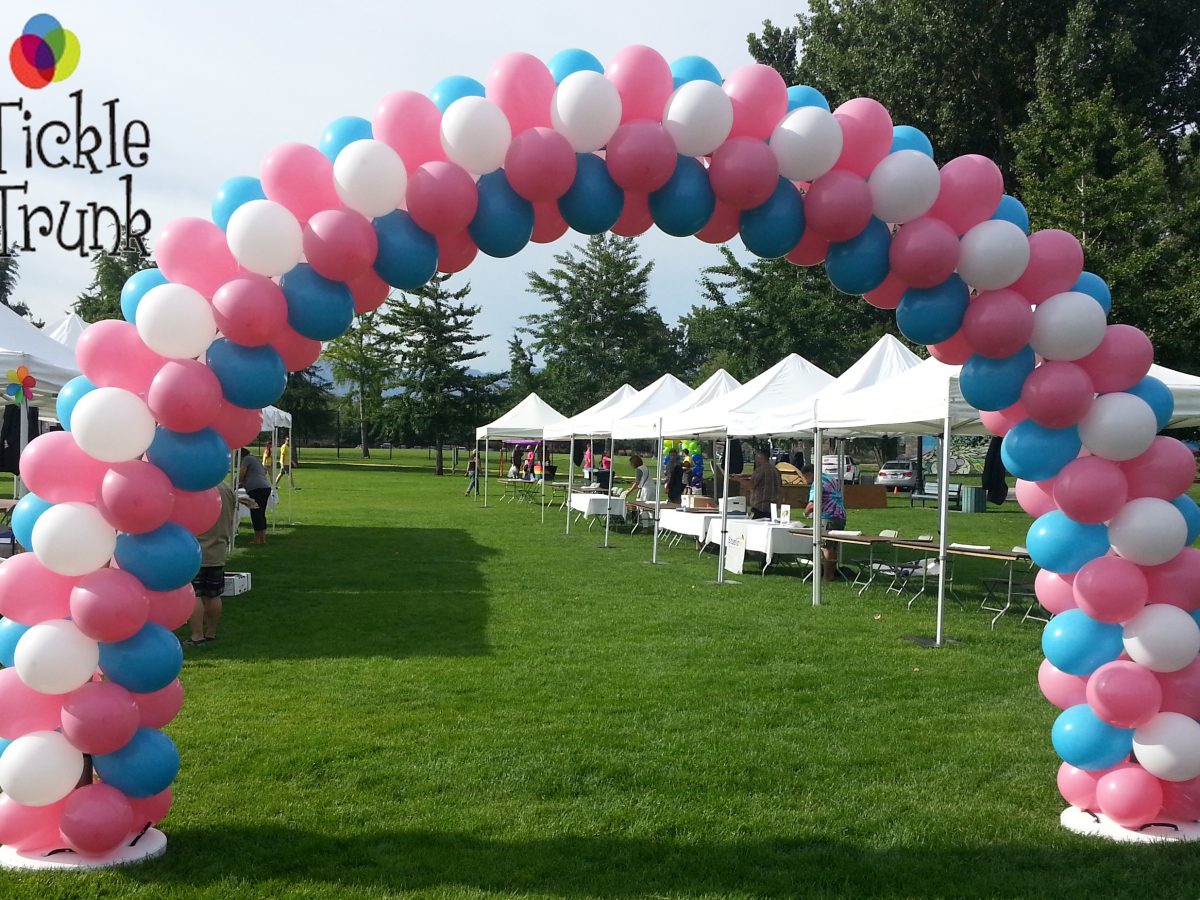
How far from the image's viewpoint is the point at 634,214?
15.8 ft

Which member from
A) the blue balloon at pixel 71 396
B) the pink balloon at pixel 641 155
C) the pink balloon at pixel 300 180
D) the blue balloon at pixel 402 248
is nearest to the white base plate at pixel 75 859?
the blue balloon at pixel 71 396

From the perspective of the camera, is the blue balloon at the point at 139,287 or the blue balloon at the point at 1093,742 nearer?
the blue balloon at the point at 139,287

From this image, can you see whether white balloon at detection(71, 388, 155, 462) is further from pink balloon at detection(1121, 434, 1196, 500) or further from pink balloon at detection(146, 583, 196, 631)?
pink balloon at detection(1121, 434, 1196, 500)

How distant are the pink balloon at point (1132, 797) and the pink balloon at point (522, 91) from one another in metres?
4.19

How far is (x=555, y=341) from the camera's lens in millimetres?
60219

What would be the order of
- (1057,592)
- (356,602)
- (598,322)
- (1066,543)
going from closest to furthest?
1. (1066,543)
2. (1057,592)
3. (356,602)
4. (598,322)

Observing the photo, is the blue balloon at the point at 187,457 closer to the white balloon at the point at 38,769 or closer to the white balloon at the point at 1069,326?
the white balloon at the point at 38,769

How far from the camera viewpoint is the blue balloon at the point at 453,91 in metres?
4.45

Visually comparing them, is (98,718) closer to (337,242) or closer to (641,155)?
(337,242)

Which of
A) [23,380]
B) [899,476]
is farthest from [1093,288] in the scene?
[899,476]

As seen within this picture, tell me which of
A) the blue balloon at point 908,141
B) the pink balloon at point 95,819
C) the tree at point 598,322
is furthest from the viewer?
the tree at point 598,322

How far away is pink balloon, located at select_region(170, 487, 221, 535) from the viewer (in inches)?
172

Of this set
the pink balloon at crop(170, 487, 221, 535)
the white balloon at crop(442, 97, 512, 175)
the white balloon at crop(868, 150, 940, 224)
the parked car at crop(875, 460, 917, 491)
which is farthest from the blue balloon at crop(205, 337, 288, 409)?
the parked car at crop(875, 460, 917, 491)

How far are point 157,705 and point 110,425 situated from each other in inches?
52.5
